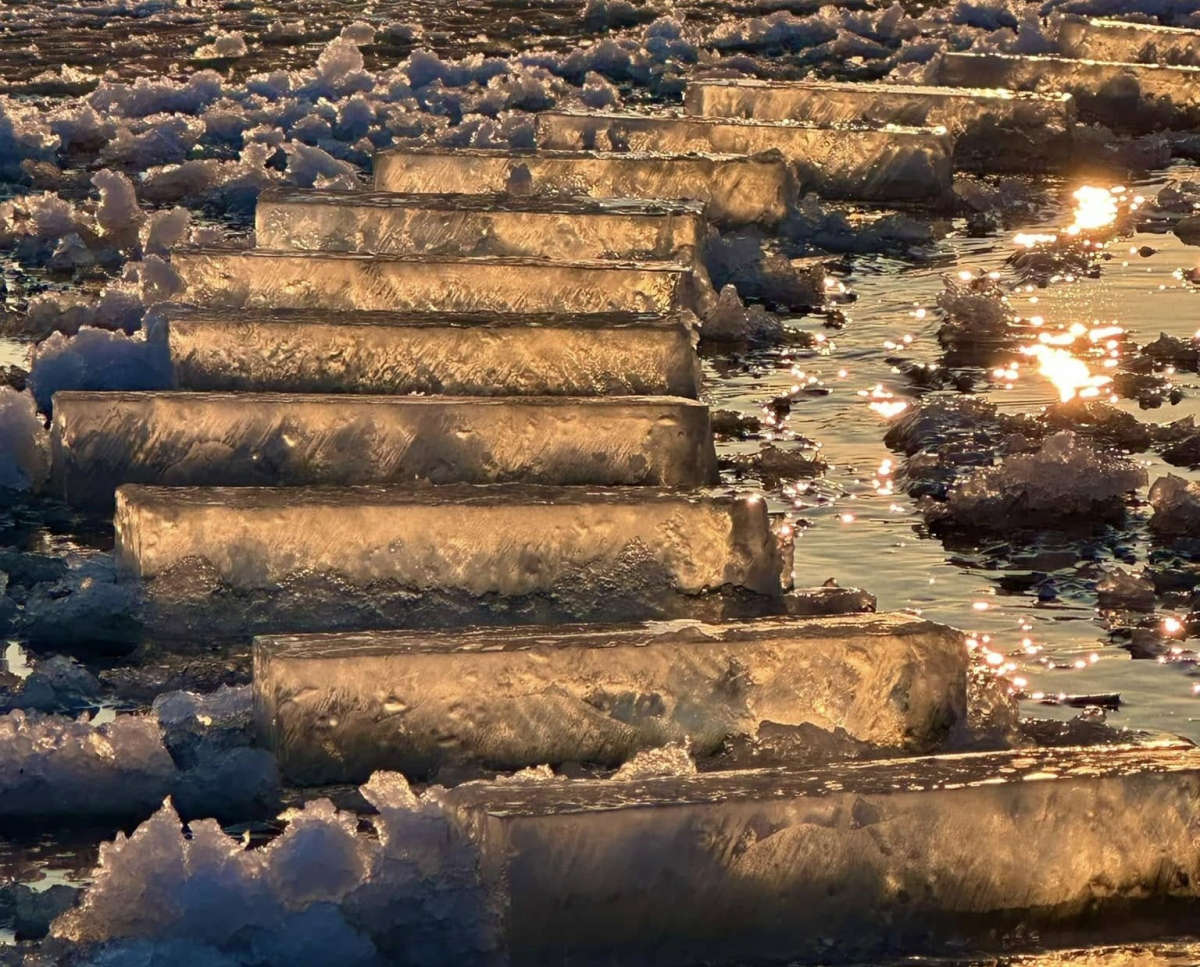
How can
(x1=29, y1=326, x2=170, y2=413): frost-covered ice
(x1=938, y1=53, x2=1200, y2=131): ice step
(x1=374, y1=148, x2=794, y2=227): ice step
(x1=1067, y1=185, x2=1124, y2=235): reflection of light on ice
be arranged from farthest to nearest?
(x1=938, y1=53, x2=1200, y2=131): ice step
(x1=1067, y1=185, x2=1124, y2=235): reflection of light on ice
(x1=374, y1=148, x2=794, y2=227): ice step
(x1=29, y1=326, x2=170, y2=413): frost-covered ice

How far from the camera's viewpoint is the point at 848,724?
4633mm

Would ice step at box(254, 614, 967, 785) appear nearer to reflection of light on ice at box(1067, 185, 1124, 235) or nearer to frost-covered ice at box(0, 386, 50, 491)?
frost-covered ice at box(0, 386, 50, 491)

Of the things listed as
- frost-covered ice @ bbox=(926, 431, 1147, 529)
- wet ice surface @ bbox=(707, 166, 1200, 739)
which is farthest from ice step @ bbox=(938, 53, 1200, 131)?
frost-covered ice @ bbox=(926, 431, 1147, 529)

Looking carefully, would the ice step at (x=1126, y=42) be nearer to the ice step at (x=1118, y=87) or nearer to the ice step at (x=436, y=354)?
the ice step at (x=1118, y=87)

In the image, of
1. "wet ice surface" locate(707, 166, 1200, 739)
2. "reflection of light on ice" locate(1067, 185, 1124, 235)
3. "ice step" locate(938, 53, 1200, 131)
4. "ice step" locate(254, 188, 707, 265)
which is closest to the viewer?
"wet ice surface" locate(707, 166, 1200, 739)

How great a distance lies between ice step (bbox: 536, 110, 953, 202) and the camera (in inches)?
419

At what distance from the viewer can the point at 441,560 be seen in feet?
17.4

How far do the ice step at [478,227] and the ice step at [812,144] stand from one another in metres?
2.04

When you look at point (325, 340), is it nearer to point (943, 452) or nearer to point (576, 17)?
point (943, 452)

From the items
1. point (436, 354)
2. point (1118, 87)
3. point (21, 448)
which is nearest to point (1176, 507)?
point (436, 354)

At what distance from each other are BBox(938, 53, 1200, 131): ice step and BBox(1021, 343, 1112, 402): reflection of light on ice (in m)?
5.07

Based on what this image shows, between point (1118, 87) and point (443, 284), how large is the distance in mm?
6331

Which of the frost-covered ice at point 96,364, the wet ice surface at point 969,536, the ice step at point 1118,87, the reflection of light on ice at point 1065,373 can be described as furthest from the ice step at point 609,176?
the ice step at point 1118,87

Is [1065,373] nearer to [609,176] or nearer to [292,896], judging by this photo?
[609,176]
